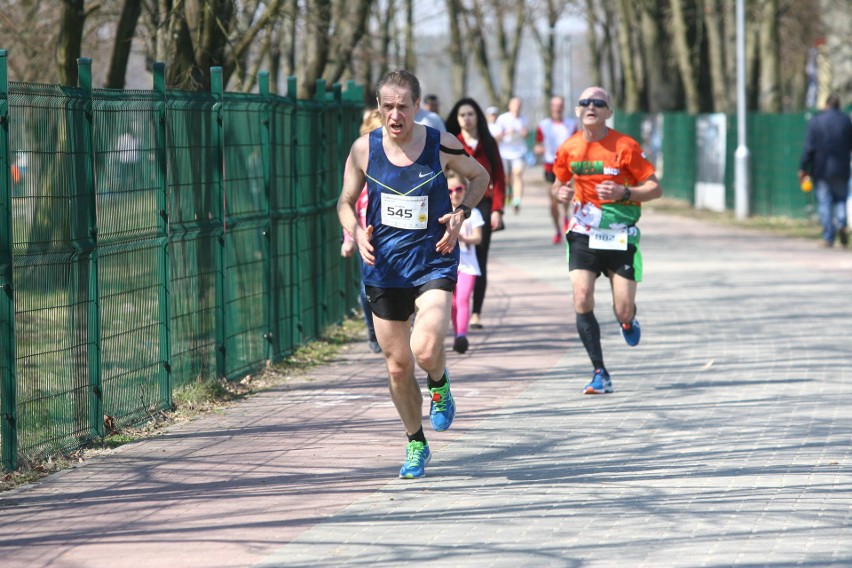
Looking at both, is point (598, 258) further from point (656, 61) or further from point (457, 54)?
point (457, 54)

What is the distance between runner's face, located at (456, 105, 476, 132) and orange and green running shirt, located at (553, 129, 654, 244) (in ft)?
9.13

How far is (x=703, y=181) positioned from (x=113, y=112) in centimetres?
2502

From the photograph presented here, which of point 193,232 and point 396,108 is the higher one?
point 396,108

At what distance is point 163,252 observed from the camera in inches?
360

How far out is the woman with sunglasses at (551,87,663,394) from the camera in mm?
9680

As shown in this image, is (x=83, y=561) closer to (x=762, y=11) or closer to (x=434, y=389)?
(x=434, y=389)

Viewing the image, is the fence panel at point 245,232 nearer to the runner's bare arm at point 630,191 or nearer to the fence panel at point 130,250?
the fence panel at point 130,250

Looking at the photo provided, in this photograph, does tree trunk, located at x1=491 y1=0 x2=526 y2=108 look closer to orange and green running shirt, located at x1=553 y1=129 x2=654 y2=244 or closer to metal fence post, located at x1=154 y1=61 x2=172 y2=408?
orange and green running shirt, located at x1=553 y1=129 x2=654 y2=244

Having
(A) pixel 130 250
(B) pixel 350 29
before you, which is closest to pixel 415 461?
(A) pixel 130 250

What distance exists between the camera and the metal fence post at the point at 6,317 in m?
7.07

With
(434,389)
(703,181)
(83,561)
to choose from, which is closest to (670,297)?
(434,389)

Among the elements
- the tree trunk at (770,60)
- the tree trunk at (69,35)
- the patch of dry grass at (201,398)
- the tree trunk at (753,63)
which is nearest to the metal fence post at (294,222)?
the patch of dry grass at (201,398)

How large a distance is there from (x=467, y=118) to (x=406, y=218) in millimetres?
5566

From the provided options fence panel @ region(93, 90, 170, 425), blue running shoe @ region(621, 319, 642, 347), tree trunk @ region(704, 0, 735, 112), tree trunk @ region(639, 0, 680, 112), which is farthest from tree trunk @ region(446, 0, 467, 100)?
fence panel @ region(93, 90, 170, 425)
